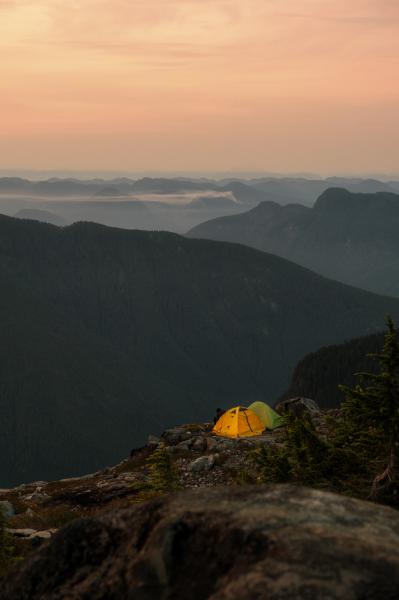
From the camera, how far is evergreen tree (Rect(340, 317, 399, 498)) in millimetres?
18344

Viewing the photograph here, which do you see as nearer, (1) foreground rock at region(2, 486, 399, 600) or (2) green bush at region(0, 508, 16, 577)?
(1) foreground rock at region(2, 486, 399, 600)

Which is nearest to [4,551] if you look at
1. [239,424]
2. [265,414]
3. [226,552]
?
[226,552]

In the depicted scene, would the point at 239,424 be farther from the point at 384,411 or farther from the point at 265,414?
the point at 384,411

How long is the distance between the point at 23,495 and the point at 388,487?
34648 mm

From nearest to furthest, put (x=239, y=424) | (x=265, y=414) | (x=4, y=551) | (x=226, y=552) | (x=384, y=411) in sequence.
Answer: (x=226, y=552)
(x=384, y=411)
(x=4, y=551)
(x=239, y=424)
(x=265, y=414)

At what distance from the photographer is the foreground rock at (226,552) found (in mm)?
8289

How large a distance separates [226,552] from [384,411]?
34.8 ft

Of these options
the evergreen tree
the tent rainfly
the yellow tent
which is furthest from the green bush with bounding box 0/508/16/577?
the tent rainfly

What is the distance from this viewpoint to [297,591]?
794 cm

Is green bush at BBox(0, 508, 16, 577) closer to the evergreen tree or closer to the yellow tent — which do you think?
the evergreen tree

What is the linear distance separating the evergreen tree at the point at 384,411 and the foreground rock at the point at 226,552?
326 inches

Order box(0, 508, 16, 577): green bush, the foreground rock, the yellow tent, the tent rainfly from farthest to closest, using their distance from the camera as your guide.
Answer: the tent rainfly, the yellow tent, box(0, 508, 16, 577): green bush, the foreground rock

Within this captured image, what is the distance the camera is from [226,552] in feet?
29.8

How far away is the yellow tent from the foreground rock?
4579cm
